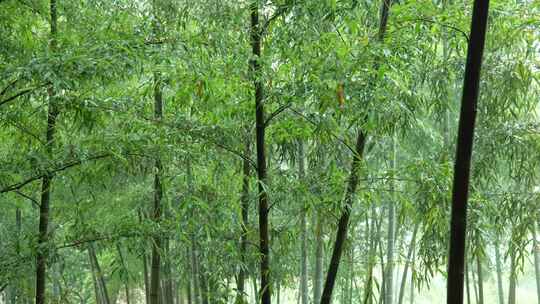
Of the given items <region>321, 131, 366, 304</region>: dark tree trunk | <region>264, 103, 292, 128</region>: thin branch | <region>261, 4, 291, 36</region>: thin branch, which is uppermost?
<region>261, 4, 291, 36</region>: thin branch

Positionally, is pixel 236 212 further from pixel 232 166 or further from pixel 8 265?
pixel 8 265

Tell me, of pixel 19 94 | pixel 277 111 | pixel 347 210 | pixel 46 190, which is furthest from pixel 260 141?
pixel 46 190

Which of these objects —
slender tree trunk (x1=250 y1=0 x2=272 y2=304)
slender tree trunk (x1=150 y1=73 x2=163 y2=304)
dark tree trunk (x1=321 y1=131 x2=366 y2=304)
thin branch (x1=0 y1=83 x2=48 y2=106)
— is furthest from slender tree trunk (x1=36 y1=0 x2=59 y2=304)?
dark tree trunk (x1=321 y1=131 x2=366 y2=304)

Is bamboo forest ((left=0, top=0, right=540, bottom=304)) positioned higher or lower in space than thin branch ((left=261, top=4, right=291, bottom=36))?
lower

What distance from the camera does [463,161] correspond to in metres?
1.92

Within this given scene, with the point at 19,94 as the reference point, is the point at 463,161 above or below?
Answer: below

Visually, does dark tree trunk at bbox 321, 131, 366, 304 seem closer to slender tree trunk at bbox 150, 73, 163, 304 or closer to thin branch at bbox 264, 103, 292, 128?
thin branch at bbox 264, 103, 292, 128

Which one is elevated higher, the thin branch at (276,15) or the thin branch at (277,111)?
the thin branch at (276,15)

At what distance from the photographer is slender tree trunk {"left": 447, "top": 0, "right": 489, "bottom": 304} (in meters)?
1.88

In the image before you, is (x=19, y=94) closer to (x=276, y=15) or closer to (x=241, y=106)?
(x=241, y=106)

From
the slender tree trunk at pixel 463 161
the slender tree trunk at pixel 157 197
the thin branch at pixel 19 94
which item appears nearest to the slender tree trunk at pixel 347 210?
the slender tree trunk at pixel 157 197

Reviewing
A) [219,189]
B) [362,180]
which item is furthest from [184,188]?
[362,180]

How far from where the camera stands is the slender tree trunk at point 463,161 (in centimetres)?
188

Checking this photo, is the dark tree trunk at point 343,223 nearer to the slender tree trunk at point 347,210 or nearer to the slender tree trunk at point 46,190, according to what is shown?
the slender tree trunk at point 347,210
